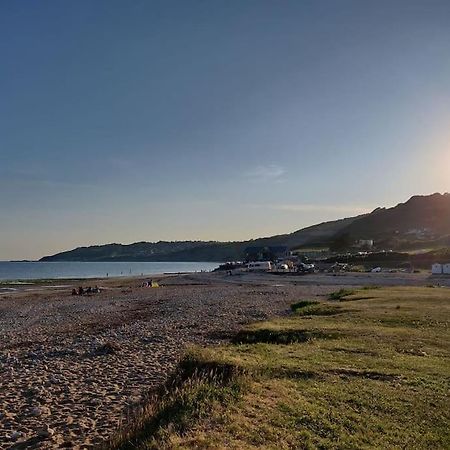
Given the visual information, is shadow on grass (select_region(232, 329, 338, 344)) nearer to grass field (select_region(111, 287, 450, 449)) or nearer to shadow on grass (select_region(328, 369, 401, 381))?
grass field (select_region(111, 287, 450, 449))

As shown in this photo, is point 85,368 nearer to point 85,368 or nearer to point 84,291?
point 85,368

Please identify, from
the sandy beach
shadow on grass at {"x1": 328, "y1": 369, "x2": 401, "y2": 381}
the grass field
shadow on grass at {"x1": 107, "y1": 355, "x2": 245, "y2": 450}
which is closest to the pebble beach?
the sandy beach

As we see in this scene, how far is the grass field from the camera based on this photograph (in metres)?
8.55

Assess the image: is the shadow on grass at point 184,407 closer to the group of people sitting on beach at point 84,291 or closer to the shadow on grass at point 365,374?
the shadow on grass at point 365,374

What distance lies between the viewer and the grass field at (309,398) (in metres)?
8.55

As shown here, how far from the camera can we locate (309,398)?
1090 centimetres

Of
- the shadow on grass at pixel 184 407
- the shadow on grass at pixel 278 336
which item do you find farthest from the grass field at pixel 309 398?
Answer: the shadow on grass at pixel 278 336

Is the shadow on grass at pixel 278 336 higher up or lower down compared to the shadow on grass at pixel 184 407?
lower down

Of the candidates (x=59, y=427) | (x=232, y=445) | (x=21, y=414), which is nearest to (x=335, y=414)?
(x=232, y=445)

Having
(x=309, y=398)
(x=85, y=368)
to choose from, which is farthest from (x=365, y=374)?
(x=85, y=368)

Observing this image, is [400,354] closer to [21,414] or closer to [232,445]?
[232,445]

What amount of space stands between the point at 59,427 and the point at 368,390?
7.39m

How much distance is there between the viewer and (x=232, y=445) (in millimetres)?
7816

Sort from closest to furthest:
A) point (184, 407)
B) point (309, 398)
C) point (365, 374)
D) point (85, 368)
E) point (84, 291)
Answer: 1. point (184, 407)
2. point (309, 398)
3. point (365, 374)
4. point (85, 368)
5. point (84, 291)
